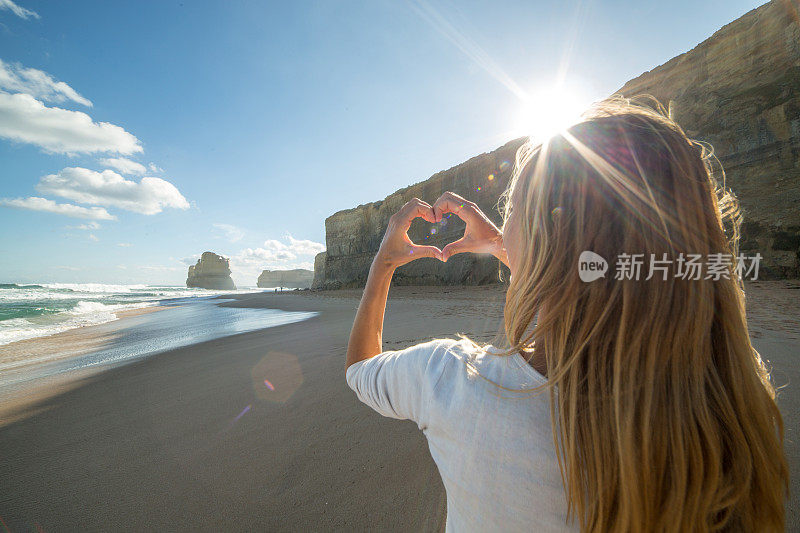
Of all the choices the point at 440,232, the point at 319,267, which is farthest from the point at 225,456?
the point at 319,267

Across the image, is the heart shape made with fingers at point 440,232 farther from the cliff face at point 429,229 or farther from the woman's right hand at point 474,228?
the woman's right hand at point 474,228

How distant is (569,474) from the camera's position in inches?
19.2

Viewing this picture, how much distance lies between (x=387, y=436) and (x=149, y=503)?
A: 4.03 ft

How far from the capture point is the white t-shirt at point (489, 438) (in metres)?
0.52

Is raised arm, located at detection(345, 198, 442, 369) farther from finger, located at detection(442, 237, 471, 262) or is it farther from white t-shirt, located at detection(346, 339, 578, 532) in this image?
white t-shirt, located at detection(346, 339, 578, 532)

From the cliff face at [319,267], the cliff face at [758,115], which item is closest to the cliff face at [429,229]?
the cliff face at [319,267]

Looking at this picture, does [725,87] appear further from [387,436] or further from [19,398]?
[19,398]

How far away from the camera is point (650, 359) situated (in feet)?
1.65

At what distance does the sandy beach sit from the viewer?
1.37 m

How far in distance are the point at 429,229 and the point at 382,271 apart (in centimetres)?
2349

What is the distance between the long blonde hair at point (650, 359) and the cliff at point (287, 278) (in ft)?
274

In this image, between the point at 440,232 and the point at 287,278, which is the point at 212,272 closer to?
the point at 287,278

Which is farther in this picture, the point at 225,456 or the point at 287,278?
the point at 287,278

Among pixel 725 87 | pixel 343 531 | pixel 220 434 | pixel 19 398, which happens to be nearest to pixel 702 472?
pixel 343 531
